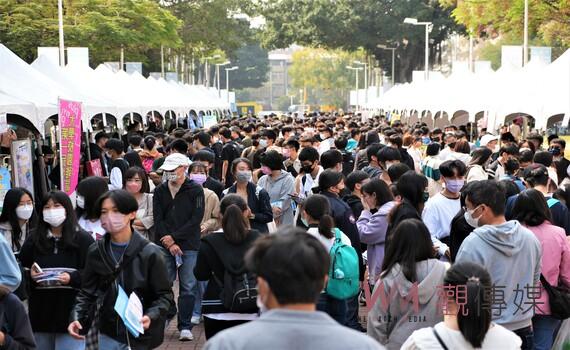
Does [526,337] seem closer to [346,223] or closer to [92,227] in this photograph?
[346,223]

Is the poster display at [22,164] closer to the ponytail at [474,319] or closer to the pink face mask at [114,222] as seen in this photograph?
the pink face mask at [114,222]

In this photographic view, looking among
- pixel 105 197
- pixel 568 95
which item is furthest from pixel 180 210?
pixel 568 95

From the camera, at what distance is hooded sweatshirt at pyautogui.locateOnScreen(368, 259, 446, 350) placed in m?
5.64

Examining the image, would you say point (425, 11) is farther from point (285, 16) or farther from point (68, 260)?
point (68, 260)

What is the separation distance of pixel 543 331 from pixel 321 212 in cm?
165

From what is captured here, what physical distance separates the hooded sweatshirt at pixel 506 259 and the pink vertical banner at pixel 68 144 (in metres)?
6.89

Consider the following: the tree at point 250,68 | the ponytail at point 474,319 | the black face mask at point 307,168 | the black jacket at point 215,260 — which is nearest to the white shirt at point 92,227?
the black jacket at point 215,260

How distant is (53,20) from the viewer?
1246 inches

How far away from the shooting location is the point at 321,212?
725 cm

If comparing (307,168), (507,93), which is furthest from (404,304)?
(507,93)

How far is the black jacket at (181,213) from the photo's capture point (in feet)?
30.5

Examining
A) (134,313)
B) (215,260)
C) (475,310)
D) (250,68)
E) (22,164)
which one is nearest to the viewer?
(475,310)

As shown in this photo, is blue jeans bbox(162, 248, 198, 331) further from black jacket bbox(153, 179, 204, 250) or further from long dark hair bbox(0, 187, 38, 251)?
long dark hair bbox(0, 187, 38, 251)

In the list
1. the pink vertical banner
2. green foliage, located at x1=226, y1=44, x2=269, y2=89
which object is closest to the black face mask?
the pink vertical banner
